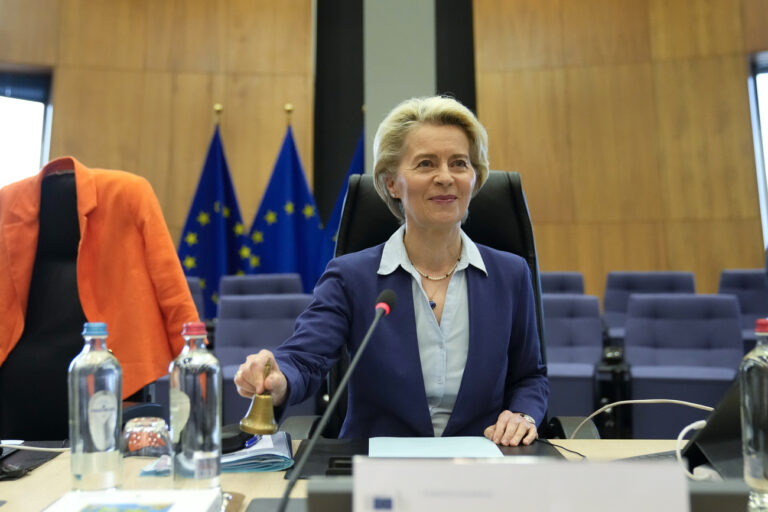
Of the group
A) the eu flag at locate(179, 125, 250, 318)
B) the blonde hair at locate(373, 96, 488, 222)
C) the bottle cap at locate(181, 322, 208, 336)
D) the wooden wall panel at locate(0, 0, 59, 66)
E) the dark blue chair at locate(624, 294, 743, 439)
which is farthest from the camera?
the wooden wall panel at locate(0, 0, 59, 66)

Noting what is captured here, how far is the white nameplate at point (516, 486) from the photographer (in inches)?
21.7

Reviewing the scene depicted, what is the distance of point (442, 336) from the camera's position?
1.49m

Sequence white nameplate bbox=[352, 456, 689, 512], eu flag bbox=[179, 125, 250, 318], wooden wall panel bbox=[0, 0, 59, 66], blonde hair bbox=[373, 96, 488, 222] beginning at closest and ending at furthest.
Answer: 1. white nameplate bbox=[352, 456, 689, 512]
2. blonde hair bbox=[373, 96, 488, 222]
3. eu flag bbox=[179, 125, 250, 318]
4. wooden wall panel bbox=[0, 0, 59, 66]

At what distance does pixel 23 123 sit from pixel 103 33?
1089 millimetres

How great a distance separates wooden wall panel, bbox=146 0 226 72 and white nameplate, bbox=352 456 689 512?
6185 mm

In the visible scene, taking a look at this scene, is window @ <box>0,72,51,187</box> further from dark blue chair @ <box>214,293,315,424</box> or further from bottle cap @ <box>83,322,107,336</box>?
bottle cap @ <box>83,322,107,336</box>

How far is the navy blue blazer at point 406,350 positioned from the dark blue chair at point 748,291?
390cm

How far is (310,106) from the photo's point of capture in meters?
6.13

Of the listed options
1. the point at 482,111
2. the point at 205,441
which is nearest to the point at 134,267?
the point at 205,441

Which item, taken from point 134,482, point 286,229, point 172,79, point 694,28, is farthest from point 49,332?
point 694,28

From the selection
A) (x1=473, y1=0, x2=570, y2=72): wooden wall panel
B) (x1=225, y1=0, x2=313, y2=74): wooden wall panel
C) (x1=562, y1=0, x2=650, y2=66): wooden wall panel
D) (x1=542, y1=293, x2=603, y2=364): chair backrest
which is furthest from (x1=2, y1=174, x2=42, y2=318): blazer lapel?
(x1=562, y1=0, x2=650, y2=66): wooden wall panel

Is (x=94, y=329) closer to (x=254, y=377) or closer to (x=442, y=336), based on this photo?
A: (x=254, y=377)

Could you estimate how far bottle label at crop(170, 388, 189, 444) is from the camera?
2.97 feet

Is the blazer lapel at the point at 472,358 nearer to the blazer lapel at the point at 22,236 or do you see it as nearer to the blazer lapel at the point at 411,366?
the blazer lapel at the point at 411,366
